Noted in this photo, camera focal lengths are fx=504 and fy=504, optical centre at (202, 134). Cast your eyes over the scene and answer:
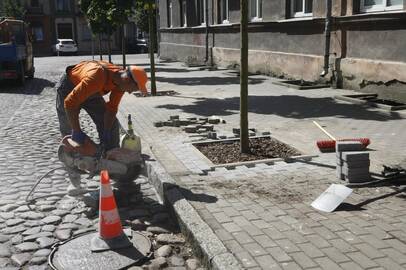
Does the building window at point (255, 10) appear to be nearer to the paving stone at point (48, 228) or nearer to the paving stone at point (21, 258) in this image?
the paving stone at point (48, 228)

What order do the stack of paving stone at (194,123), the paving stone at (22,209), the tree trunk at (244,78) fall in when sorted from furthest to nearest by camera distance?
the stack of paving stone at (194,123) < the tree trunk at (244,78) < the paving stone at (22,209)

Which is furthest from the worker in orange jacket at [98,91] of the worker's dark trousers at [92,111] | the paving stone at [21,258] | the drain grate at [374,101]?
the drain grate at [374,101]

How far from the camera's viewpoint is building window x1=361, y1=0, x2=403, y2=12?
1154cm

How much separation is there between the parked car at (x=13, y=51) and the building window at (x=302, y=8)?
9.37 m

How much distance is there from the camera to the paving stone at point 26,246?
430cm

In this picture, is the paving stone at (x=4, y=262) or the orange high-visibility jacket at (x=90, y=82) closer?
the paving stone at (x=4, y=262)

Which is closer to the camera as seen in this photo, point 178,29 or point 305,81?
point 305,81

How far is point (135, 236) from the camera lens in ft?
14.8

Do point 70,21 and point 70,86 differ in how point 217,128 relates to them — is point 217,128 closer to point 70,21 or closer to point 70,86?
point 70,86

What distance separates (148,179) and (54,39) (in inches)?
1984

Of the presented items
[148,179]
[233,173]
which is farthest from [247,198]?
[148,179]

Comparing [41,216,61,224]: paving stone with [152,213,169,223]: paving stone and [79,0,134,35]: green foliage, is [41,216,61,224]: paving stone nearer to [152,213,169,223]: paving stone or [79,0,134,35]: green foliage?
[152,213,169,223]: paving stone

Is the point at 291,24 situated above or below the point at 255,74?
above

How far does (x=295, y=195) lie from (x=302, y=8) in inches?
473
